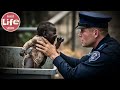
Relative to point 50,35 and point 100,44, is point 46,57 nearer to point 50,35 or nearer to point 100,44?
point 50,35

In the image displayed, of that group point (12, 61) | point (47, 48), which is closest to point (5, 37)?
point (12, 61)

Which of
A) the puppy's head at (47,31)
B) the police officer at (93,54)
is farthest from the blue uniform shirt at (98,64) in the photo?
the puppy's head at (47,31)

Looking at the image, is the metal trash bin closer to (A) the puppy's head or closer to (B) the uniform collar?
(A) the puppy's head

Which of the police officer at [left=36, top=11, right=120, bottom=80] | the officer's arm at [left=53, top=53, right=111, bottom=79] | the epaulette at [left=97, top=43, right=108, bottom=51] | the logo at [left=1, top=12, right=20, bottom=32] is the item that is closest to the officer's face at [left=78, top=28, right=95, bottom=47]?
the police officer at [left=36, top=11, right=120, bottom=80]

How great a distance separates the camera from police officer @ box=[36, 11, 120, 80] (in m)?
4.65

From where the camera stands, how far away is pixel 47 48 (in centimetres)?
479

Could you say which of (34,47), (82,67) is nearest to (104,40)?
(82,67)

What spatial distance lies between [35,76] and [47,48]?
57 cm

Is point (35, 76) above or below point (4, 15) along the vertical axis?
below

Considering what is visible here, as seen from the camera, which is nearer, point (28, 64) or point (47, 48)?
point (47, 48)

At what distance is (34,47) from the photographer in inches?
199

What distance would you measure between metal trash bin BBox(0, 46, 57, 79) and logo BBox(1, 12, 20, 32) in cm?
23

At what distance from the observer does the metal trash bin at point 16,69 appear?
5211mm
